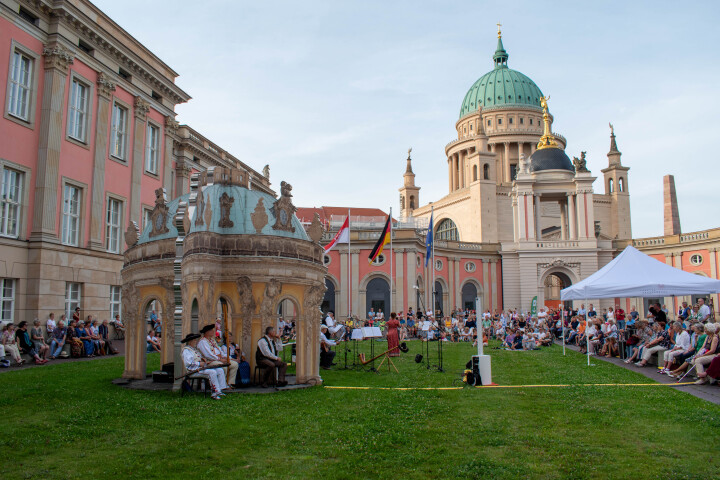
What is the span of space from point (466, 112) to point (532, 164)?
38.0 metres

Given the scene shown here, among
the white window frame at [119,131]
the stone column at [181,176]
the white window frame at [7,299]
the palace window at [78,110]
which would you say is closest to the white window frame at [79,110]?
the palace window at [78,110]

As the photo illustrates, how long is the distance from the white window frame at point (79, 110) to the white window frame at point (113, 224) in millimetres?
3755

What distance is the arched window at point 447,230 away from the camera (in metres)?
82.5

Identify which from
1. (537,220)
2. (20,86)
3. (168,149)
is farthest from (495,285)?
(20,86)

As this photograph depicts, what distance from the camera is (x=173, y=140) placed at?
3762 centimetres

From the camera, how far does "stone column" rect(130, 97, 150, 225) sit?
32125 mm

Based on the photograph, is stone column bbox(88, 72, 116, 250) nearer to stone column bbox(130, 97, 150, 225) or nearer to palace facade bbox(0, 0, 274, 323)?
palace facade bbox(0, 0, 274, 323)

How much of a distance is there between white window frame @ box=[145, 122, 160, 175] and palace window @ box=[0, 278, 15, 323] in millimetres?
11810

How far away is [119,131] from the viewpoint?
31.7 metres

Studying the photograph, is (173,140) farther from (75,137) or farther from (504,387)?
(504,387)

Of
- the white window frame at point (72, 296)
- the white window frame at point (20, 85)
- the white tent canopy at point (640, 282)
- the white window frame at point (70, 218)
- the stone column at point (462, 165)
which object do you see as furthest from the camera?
the stone column at point (462, 165)

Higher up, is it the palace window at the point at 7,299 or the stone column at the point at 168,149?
the stone column at the point at 168,149

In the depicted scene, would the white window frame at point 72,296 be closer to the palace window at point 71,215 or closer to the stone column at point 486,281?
the palace window at point 71,215

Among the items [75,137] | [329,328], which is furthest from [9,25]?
[329,328]
